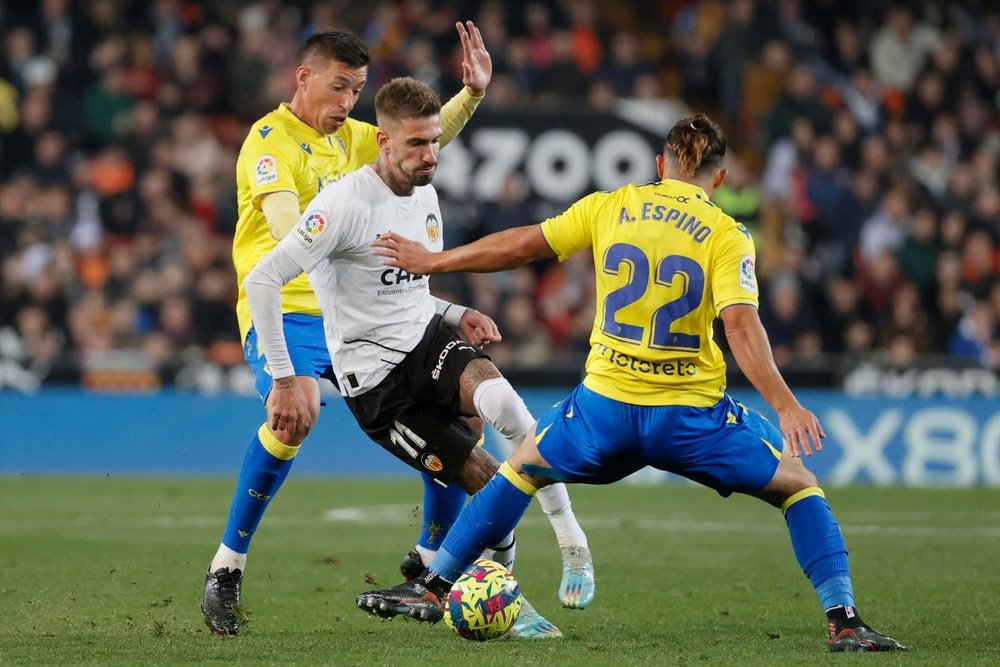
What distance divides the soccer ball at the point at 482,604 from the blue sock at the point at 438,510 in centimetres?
115

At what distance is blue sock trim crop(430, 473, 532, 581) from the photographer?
21.1 feet

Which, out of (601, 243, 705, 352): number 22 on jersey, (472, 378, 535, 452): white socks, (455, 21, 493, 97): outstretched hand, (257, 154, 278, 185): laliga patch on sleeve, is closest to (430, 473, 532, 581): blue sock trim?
(472, 378, 535, 452): white socks

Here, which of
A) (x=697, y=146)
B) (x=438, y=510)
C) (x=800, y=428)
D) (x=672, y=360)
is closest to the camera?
(x=800, y=428)

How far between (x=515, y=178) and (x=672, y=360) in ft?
36.1

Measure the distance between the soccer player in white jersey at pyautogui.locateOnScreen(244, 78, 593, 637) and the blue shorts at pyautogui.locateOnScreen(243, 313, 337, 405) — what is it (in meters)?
0.28

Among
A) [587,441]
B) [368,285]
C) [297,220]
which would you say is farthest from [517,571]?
[587,441]

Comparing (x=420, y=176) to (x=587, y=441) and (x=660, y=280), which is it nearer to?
(x=660, y=280)

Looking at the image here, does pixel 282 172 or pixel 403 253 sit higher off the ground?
pixel 282 172

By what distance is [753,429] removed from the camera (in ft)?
20.5

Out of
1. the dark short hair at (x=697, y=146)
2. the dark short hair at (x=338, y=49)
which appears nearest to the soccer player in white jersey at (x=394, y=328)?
the dark short hair at (x=338, y=49)

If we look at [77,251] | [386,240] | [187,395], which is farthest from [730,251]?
[77,251]

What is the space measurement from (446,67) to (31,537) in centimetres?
985

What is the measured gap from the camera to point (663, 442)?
6188 mm

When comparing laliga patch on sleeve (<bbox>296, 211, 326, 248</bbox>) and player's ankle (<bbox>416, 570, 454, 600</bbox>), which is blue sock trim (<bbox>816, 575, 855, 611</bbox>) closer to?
player's ankle (<bbox>416, 570, 454, 600</bbox>)
